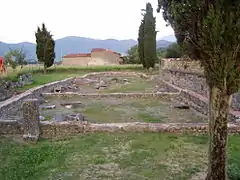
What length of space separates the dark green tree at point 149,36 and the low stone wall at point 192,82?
11317 mm

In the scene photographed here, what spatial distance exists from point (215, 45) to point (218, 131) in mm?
1680

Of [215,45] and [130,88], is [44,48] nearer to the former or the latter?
[130,88]

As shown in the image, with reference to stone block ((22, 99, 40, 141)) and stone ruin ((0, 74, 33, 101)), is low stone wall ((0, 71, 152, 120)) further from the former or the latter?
stone block ((22, 99, 40, 141))

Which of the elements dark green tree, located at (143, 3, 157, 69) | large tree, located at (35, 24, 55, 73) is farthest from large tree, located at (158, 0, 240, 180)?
large tree, located at (35, 24, 55, 73)

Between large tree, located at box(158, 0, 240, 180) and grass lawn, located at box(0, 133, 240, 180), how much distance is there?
1.31 metres

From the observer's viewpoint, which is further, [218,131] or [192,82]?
[192,82]

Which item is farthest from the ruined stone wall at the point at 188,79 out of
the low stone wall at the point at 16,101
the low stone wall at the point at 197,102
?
the low stone wall at the point at 16,101

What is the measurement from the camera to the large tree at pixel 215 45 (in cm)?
575

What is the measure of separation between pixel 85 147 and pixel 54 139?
174 cm

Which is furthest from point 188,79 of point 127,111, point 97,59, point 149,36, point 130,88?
point 97,59

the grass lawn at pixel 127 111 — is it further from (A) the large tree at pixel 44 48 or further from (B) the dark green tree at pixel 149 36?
(A) the large tree at pixel 44 48

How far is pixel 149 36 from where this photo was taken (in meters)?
41.4

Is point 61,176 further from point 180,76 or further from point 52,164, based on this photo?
point 180,76

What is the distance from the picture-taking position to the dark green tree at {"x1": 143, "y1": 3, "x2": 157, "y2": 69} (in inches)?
1622
